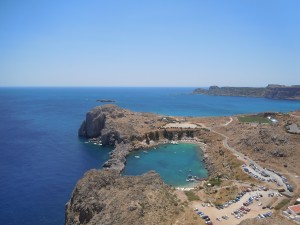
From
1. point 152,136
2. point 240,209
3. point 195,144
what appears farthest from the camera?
point 152,136

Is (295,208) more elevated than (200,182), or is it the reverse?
(295,208)

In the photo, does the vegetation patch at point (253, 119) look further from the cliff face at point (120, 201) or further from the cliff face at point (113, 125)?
the cliff face at point (120, 201)

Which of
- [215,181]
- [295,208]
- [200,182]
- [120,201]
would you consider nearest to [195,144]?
[200,182]

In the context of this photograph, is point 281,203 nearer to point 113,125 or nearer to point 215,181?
point 215,181

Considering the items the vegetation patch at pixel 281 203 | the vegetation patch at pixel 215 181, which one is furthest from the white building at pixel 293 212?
the vegetation patch at pixel 215 181

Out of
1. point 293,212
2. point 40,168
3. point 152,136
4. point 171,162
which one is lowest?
point 40,168
